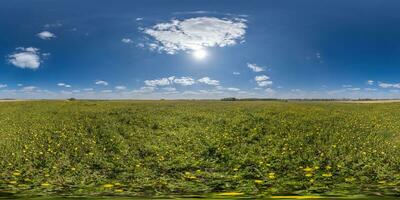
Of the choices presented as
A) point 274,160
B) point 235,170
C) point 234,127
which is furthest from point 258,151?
point 234,127

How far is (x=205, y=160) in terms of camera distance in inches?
784

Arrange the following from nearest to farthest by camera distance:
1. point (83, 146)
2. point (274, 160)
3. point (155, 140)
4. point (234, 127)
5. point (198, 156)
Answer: point (274, 160) → point (198, 156) → point (83, 146) → point (155, 140) → point (234, 127)

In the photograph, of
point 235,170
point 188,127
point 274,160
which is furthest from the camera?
point 188,127

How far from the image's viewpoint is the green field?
1330 centimetres

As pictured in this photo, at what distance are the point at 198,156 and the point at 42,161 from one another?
25.9 ft

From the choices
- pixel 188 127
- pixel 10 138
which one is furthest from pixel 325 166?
pixel 10 138

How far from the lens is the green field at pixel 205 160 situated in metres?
13.3

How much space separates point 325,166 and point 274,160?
252 cm

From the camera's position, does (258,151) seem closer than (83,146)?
Yes

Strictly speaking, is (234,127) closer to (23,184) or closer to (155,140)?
(155,140)

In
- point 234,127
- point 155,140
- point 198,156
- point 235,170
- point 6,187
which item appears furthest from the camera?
point 234,127

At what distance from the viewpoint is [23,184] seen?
14.3 m

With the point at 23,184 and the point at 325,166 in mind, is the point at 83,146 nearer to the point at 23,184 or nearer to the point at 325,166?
the point at 23,184

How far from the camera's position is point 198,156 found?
824 inches
